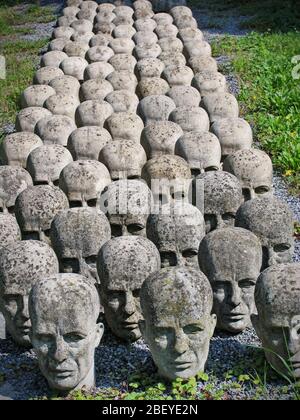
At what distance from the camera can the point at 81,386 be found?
19.8 ft

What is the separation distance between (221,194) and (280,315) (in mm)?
2391

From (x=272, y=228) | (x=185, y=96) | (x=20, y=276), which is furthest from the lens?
(x=185, y=96)

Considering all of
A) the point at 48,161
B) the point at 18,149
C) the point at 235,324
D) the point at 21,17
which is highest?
the point at 48,161

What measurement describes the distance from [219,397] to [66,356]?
127 centimetres

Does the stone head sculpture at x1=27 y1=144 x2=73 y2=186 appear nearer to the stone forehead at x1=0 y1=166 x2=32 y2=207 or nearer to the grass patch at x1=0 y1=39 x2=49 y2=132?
the stone forehead at x1=0 y1=166 x2=32 y2=207

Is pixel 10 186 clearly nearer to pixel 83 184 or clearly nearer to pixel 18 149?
pixel 83 184

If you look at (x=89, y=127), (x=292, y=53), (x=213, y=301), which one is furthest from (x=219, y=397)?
(x=292, y=53)

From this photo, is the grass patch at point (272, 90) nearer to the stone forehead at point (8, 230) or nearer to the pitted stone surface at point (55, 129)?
the pitted stone surface at point (55, 129)

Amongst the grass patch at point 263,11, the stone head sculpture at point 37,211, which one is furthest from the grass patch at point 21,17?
the stone head sculpture at point 37,211

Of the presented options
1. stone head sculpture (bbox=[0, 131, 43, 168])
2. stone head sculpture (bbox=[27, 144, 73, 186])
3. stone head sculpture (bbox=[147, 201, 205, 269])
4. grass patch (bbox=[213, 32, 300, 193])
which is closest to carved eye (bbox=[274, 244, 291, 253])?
stone head sculpture (bbox=[147, 201, 205, 269])

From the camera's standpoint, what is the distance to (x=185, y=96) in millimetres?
11117

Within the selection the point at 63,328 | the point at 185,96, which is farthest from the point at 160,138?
the point at 63,328

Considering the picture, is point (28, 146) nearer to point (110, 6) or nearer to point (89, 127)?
point (89, 127)

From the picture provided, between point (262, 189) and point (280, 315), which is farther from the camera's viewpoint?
point (262, 189)
